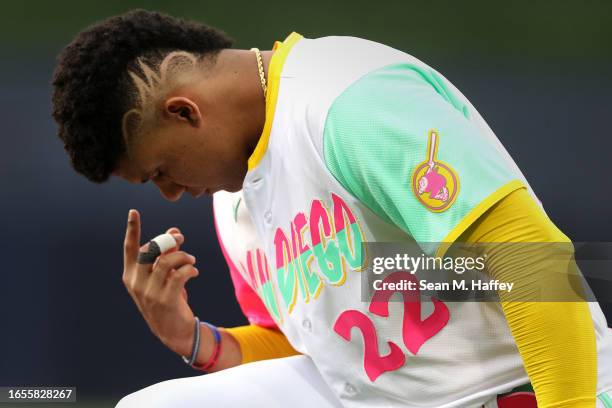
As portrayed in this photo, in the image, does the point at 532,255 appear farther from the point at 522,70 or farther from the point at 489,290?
the point at 522,70

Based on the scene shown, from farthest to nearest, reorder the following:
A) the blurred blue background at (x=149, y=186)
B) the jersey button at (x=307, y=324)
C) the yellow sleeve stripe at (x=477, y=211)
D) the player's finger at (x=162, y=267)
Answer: the blurred blue background at (x=149, y=186), the player's finger at (x=162, y=267), the jersey button at (x=307, y=324), the yellow sleeve stripe at (x=477, y=211)

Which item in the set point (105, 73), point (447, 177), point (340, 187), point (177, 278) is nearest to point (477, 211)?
point (447, 177)

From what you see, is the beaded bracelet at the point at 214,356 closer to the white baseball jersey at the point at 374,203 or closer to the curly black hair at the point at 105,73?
the white baseball jersey at the point at 374,203

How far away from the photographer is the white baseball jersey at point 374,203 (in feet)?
2.41

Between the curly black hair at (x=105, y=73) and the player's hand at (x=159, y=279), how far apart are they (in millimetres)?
223

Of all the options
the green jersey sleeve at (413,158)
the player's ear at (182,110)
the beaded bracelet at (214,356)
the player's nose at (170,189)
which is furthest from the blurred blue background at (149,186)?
the green jersey sleeve at (413,158)

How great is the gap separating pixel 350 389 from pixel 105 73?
1.42 ft

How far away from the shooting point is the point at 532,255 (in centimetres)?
71

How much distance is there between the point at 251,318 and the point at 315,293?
0.43 m

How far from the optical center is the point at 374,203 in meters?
0.80

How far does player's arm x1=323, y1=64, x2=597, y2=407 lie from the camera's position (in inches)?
28.0

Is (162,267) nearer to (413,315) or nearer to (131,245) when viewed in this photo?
(131,245)

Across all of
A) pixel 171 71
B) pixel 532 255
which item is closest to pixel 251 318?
pixel 171 71

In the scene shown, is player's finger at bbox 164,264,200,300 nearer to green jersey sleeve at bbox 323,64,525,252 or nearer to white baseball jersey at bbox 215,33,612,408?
white baseball jersey at bbox 215,33,612,408
